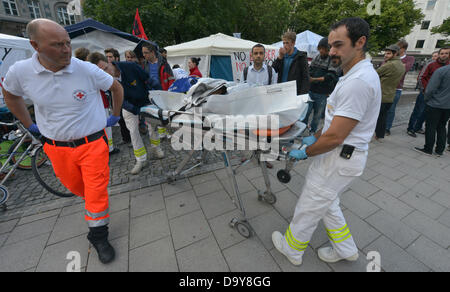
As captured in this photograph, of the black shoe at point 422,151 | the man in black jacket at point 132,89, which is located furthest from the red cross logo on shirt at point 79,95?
the black shoe at point 422,151

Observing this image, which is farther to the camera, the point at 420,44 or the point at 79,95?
the point at 420,44

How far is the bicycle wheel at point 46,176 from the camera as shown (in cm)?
313

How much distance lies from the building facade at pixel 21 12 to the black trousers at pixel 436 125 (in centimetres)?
2689

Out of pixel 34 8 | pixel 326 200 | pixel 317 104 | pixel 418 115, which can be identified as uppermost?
pixel 34 8

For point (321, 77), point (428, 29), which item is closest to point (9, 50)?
point (321, 77)

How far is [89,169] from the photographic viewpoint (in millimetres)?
2029

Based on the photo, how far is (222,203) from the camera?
2.95 m

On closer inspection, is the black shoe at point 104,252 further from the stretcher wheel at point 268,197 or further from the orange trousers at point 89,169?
the stretcher wheel at point 268,197

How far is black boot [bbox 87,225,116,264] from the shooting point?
6.90 ft

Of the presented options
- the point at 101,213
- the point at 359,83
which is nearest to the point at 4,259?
the point at 101,213

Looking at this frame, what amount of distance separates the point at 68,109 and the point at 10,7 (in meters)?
30.4

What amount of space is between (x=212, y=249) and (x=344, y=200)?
2.15m

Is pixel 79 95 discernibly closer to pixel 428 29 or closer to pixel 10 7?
pixel 10 7

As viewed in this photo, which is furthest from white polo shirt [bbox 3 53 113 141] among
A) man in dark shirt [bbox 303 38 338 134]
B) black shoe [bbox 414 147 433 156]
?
black shoe [bbox 414 147 433 156]
